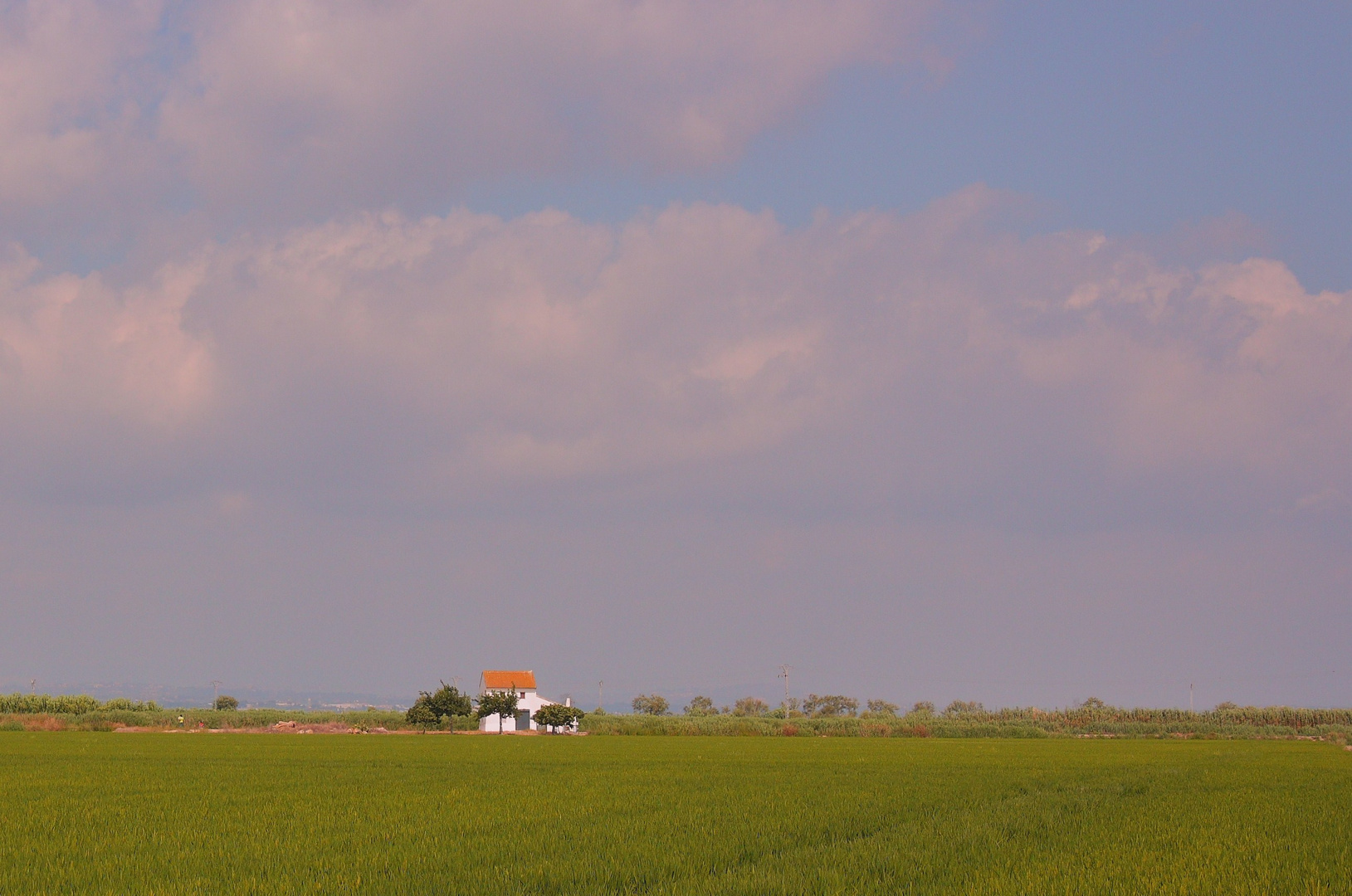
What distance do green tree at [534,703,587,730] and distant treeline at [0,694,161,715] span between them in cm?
3450

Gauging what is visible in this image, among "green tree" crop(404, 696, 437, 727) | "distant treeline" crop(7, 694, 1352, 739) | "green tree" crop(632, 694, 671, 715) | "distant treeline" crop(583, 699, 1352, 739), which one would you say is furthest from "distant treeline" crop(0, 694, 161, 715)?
"green tree" crop(632, 694, 671, 715)

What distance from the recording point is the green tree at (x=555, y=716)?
3201 inches

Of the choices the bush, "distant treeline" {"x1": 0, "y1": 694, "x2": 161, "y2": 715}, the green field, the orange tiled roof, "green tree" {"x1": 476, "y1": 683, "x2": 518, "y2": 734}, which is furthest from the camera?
the bush

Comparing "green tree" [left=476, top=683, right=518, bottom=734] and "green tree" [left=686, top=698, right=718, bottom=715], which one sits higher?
"green tree" [left=476, top=683, right=518, bottom=734]

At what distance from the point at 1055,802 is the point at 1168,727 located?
253ft

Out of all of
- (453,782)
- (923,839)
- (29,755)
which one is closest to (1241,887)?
(923,839)

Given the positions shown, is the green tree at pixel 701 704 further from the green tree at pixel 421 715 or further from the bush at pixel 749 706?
the green tree at pixel 421 715

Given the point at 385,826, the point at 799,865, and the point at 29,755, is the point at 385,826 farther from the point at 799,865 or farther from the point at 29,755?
the point at 29,755

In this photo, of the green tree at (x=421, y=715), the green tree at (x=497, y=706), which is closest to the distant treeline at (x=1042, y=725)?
the green tree at (x=497, y=706)

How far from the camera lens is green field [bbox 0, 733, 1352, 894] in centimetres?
1020

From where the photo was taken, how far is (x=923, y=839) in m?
13.5

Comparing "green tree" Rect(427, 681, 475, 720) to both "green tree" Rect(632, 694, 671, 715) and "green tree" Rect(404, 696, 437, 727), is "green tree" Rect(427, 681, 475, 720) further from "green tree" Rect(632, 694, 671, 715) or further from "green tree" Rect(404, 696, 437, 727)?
"green tree" Rect(632, 694, 671, 715)

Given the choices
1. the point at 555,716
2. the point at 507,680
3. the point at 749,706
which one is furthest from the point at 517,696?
the point at 749,706

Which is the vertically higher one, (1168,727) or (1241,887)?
(1241,887)
